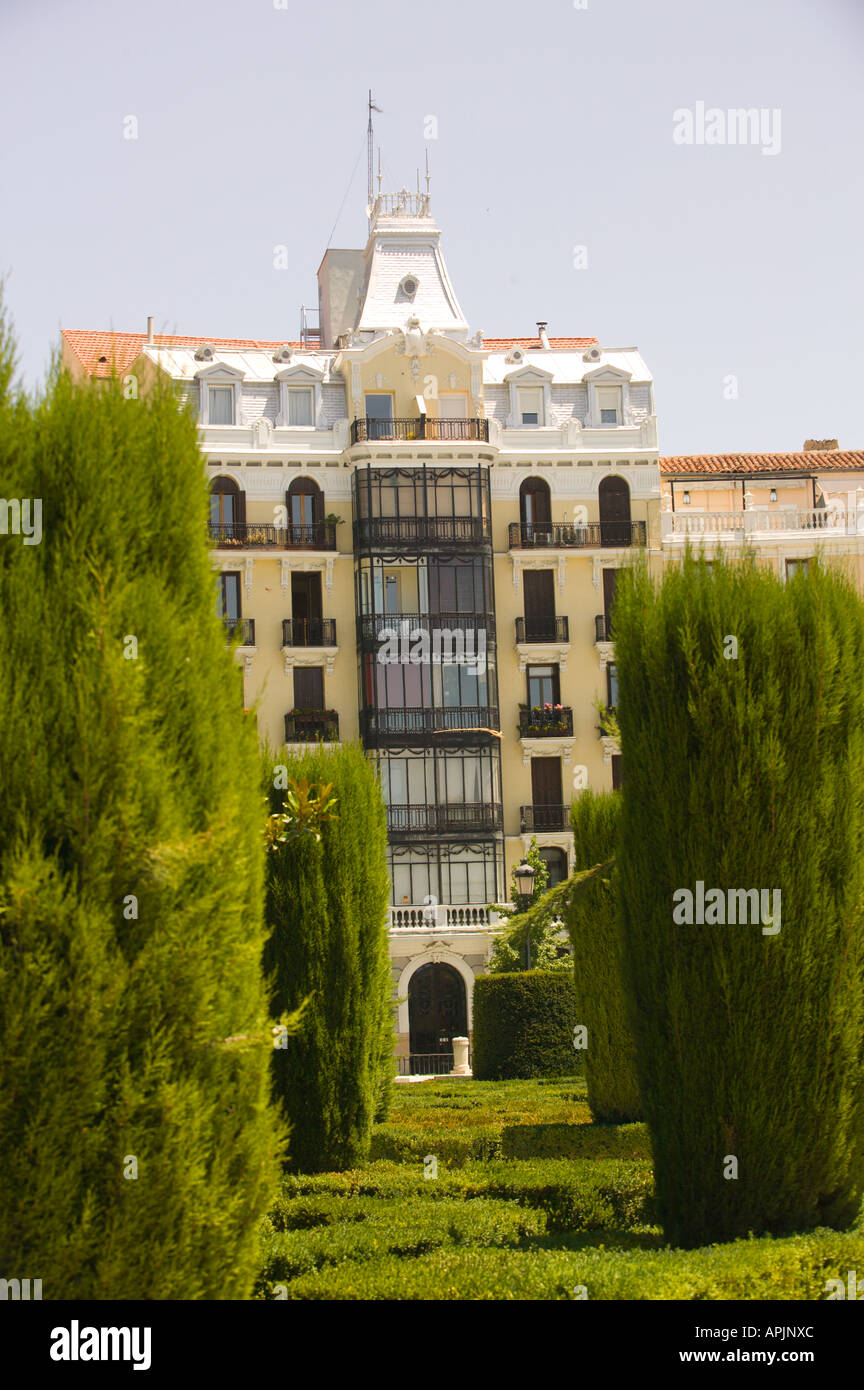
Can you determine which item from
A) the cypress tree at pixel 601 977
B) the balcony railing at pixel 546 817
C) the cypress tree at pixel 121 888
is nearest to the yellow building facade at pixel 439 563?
the balcony railing at pixel 546 817

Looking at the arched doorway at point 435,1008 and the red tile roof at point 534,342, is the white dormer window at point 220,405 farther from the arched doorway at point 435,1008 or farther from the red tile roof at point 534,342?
the arched doorway at point 435,1008

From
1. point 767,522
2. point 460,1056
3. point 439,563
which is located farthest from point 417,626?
point 460,1056

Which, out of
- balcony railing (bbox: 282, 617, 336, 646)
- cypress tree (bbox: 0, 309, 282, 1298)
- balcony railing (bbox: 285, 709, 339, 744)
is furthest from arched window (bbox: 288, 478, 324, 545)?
cypress tree (bbox: 0, 309, 282, 1298)

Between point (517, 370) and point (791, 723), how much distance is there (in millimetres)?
41388

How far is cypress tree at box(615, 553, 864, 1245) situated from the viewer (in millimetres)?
13062

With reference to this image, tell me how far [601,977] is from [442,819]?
83.3ft

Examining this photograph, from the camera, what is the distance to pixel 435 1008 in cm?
4916

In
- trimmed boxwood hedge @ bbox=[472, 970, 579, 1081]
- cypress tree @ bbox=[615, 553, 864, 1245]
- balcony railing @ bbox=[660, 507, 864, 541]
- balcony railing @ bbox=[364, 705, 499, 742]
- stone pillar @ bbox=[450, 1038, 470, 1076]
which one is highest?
balcony railing @ bbox=[660, 507, 864, 541]

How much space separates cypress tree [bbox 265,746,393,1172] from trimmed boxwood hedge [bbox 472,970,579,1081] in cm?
1456

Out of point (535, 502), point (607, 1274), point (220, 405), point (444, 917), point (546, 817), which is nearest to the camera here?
point (607, 1274)

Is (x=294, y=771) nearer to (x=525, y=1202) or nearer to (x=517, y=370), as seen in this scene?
(x=525, y=1202)

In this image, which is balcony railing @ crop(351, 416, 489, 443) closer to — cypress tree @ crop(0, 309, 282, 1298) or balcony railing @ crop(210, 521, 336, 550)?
balcony railing @ crop(210, 521, 336, 550)

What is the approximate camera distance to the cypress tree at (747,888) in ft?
42.9

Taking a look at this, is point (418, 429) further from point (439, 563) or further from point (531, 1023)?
point (531, 1023)
